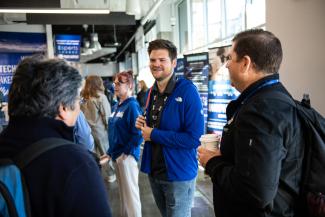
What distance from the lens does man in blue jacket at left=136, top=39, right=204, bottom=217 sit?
80.5 inches

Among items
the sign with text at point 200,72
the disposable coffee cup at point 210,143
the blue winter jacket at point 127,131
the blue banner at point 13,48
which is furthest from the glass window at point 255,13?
the blue banner at point 13,48

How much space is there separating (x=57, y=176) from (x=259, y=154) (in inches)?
26.8

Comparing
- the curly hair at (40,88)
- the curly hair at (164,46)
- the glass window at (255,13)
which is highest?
the glass window at (255,13)

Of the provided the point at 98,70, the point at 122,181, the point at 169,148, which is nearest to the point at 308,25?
the point at 169,148

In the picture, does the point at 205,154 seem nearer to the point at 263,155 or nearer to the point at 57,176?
the point at 263,155

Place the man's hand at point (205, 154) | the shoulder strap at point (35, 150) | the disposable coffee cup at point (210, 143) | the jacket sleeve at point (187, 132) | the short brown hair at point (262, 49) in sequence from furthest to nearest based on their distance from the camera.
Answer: the jacket sleeve at point (187, 132)
the disposable coffee cup at point (210, 143)
the man's hand at point (205, 154)
the short brown hair at point (262, 49)
the shoulder strap at point (35, 150)

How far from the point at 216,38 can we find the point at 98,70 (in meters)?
18.6

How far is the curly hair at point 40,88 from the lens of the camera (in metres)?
0.95

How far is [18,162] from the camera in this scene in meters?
0.87

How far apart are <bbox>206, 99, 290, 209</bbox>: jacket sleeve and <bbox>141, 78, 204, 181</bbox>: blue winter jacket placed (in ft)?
2.71

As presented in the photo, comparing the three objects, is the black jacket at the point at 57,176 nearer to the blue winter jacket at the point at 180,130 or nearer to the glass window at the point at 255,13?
the blue winter jacket at the point at 180,130

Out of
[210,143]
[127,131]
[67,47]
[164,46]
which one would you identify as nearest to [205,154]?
[210,143]

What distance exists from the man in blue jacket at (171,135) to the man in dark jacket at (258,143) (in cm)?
67

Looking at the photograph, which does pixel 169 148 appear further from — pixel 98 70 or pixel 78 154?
pixel 98 70
